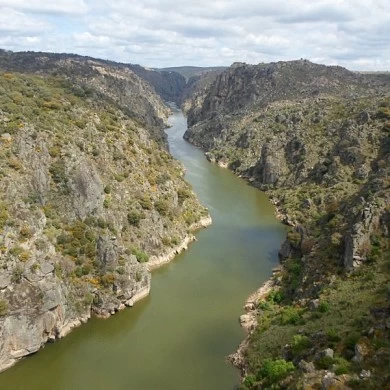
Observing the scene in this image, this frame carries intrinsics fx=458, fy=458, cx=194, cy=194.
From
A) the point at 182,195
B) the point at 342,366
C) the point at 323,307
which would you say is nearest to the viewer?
the point at 342,366

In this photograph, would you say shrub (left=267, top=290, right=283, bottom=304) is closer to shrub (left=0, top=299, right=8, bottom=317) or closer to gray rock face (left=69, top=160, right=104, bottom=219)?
gray rock face (left=69, top=160, right=104, bottom=219)

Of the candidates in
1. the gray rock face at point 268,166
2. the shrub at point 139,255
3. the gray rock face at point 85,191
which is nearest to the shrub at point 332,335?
the shrub at point 139,255

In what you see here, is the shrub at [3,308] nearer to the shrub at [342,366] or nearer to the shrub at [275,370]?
the shrub at [275,370]

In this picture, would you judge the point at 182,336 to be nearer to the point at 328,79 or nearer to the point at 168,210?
the point at 168,210

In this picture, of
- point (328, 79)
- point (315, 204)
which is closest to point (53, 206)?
point (315, 204)

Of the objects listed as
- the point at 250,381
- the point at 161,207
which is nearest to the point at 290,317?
the point at 250,381

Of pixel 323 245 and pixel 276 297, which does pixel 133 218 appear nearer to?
pixel 276 297

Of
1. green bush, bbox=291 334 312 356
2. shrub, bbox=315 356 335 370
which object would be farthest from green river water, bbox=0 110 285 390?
shrub, bbox=315 356 335 370
